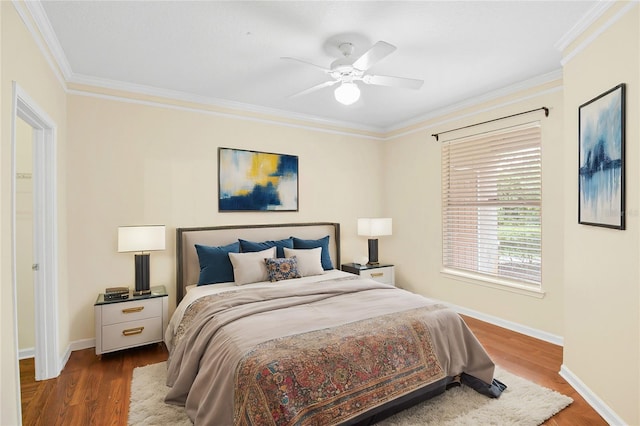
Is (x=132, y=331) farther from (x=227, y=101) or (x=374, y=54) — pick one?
(x=374, y=54)

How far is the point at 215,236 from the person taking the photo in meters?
3.80

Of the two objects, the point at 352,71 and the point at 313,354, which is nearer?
the point at 313,354

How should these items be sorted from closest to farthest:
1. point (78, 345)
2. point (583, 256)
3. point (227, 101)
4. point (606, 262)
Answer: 1. point (606, 262)
2. point (583, 256)
3. point (78, 345)
4. point (227, 101)

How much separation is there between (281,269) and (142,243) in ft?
4.50

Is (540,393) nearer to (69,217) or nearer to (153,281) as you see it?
(153,281)

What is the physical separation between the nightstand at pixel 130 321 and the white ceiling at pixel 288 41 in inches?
84.3

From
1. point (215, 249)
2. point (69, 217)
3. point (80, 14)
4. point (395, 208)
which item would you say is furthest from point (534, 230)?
point (69, 217)

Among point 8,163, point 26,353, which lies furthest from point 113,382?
point 8,163

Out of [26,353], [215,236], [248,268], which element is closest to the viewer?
[26,353]

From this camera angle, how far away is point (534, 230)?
11.4ft

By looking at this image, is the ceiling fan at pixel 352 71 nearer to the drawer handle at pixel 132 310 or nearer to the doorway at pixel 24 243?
the drawer handle at pixel 132 310

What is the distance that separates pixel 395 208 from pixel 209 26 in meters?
3.63

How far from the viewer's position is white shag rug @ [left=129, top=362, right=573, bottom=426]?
2129 mm

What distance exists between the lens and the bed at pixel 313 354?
5.75 ft
